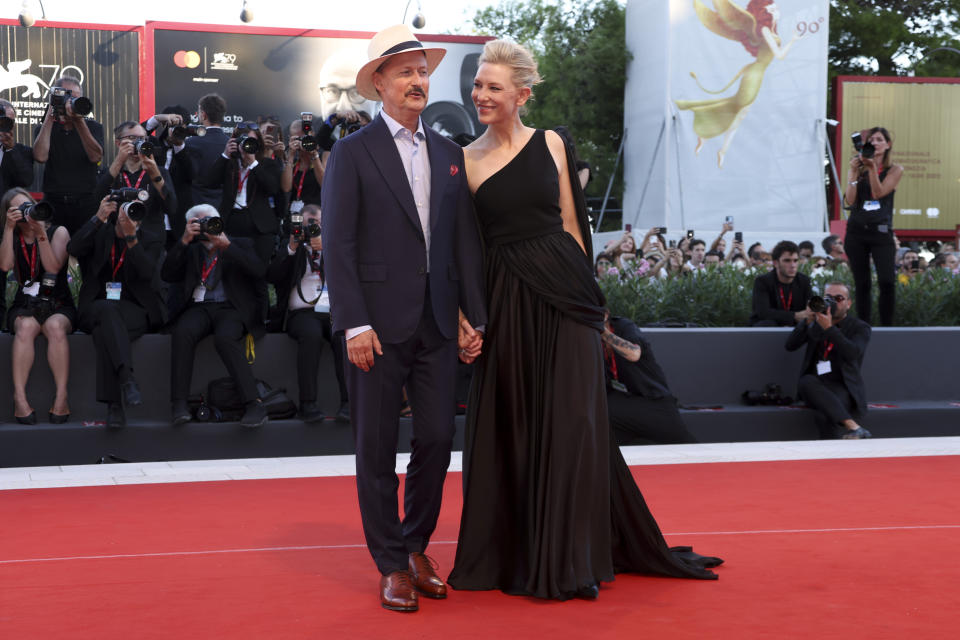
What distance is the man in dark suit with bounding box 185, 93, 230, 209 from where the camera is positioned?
913 cm

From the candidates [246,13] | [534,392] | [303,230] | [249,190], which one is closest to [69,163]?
[249,190]

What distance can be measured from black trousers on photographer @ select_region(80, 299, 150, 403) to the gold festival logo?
20259mm

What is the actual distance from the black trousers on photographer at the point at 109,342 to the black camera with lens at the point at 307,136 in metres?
1.79

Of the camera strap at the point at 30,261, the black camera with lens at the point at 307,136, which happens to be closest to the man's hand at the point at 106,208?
the camera strap at the point at 30,261

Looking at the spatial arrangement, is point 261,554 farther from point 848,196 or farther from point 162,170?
point 848,196

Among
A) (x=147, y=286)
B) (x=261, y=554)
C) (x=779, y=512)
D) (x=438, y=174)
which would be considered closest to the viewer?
(x=438, y=174)

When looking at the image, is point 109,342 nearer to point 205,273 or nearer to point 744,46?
point 205,273

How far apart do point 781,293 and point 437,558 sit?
5850 mm

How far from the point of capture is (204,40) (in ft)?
50.2

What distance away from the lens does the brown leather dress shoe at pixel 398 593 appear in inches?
147

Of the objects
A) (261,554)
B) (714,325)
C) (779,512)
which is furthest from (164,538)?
(714,325)

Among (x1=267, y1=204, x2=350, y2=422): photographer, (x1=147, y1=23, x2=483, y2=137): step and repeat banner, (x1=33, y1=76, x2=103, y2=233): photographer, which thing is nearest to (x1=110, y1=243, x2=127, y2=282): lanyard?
(x1=33, y1=76, x2=103, y2=233): photographer

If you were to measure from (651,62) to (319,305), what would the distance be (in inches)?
833

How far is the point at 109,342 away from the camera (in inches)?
302
